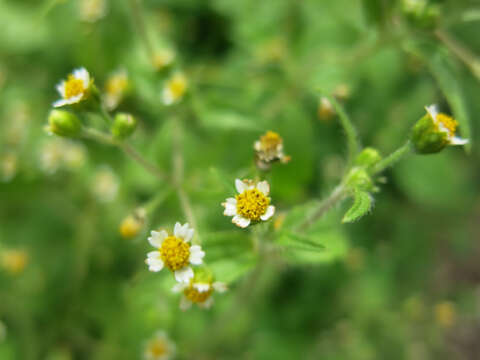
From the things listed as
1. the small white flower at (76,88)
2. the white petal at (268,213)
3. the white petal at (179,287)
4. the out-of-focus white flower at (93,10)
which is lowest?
the white petal at (179,287)

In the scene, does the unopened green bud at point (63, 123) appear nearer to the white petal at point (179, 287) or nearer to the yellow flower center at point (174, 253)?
the yellow flower center at point (174, 253)

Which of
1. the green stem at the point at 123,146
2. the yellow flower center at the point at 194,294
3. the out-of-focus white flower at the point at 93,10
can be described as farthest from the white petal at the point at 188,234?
the out-of-focus white flower at the point at 93,10

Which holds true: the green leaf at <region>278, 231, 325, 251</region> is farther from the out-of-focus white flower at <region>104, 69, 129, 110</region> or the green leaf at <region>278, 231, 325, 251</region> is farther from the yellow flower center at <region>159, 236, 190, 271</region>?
the out-of-focus white flower at <region>104, 69, 129, 110</region>

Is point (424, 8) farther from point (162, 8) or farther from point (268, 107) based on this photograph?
point (162, 8)

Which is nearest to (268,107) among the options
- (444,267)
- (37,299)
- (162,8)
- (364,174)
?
(364,174)

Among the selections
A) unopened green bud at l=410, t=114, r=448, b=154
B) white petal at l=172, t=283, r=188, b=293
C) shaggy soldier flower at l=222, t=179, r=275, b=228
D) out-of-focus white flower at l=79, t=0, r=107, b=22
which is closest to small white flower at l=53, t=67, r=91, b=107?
shaggy soldier flower at l=222, t=179, r=275, b=228

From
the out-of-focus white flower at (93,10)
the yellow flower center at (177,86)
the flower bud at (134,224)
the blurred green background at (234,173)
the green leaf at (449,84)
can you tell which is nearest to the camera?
the green leaf at (449,84)
